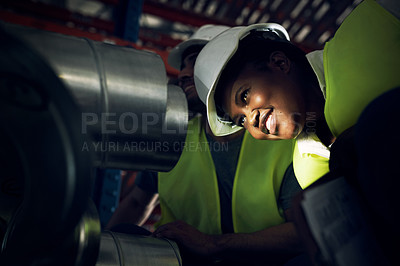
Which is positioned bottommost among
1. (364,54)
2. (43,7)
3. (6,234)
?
(6,234)

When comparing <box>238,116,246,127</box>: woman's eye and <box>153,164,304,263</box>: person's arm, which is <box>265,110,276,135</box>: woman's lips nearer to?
<box>238,116,246,127</box>: woman's eye

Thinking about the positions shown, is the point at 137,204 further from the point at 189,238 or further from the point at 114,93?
the point at 114,93

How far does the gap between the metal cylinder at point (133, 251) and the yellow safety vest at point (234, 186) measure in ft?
1.29

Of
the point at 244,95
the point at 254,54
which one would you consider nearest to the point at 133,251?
the point at 244,95

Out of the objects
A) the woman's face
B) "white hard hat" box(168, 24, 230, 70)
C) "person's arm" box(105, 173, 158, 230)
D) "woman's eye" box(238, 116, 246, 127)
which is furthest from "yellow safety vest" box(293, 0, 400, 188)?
"person's arm" box(105, 173, 158, 230)

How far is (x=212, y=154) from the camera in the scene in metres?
1.08

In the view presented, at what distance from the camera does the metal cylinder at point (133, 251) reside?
52 centimetres

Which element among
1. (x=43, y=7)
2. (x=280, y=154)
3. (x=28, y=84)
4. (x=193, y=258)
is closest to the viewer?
(x=28, y=84)

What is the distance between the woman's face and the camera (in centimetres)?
75

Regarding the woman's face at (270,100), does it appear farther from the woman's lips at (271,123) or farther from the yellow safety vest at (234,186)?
the yellow safety vest at (234,186)

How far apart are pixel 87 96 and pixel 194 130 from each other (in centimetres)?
72

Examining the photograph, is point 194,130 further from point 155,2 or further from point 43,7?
point 43,7

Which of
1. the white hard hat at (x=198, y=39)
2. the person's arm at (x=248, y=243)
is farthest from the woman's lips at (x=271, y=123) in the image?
the white hard hat at (x=198, y=39)

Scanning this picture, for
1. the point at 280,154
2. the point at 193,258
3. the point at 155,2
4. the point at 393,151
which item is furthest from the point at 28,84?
the point at 155,2
